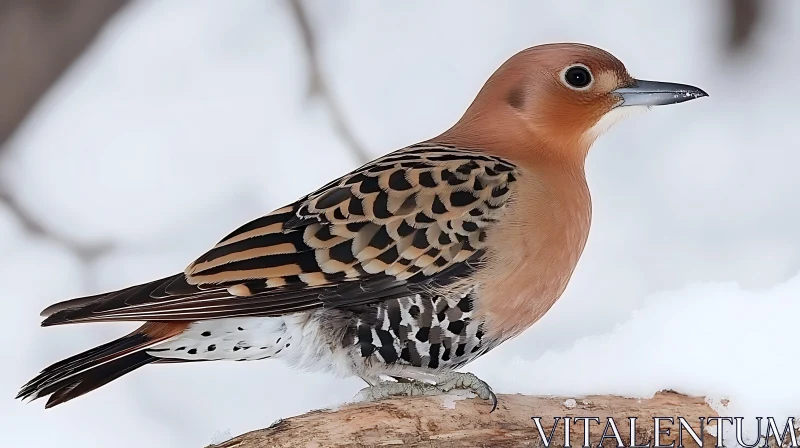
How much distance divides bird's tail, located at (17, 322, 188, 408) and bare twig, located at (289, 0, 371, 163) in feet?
2.61

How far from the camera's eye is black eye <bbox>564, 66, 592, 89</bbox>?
1.64 meters

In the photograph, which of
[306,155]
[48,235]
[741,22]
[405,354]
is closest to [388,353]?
[405,354]

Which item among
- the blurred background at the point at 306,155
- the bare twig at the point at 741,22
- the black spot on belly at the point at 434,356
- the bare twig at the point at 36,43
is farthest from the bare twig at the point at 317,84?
the bare twig at the point at 741,22

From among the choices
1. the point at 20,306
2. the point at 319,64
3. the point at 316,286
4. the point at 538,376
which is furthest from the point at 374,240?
the point at 20,306

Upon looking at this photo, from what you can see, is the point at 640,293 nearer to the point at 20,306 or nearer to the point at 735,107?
the point at 735,107

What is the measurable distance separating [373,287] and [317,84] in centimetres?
83

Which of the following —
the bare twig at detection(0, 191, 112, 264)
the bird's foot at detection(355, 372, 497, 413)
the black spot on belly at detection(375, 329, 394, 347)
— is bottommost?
the bird's foot at detection(355, 372, 497, 413)

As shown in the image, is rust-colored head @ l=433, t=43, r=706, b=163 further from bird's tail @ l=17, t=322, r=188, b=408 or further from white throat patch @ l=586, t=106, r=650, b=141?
bird's tail @ l=17, t=322, r=188, b=408

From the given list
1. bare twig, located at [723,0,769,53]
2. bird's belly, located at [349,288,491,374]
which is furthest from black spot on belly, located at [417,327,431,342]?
bare twig, located at [723,0,769,53]

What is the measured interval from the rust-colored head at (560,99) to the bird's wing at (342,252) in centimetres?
13

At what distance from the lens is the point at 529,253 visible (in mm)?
1494

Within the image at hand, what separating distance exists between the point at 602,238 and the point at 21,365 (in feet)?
4.16

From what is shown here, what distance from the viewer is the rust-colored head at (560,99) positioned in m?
1.64

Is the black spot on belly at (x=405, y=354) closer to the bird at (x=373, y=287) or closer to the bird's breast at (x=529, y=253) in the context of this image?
the bird at (x=373, y=287)
